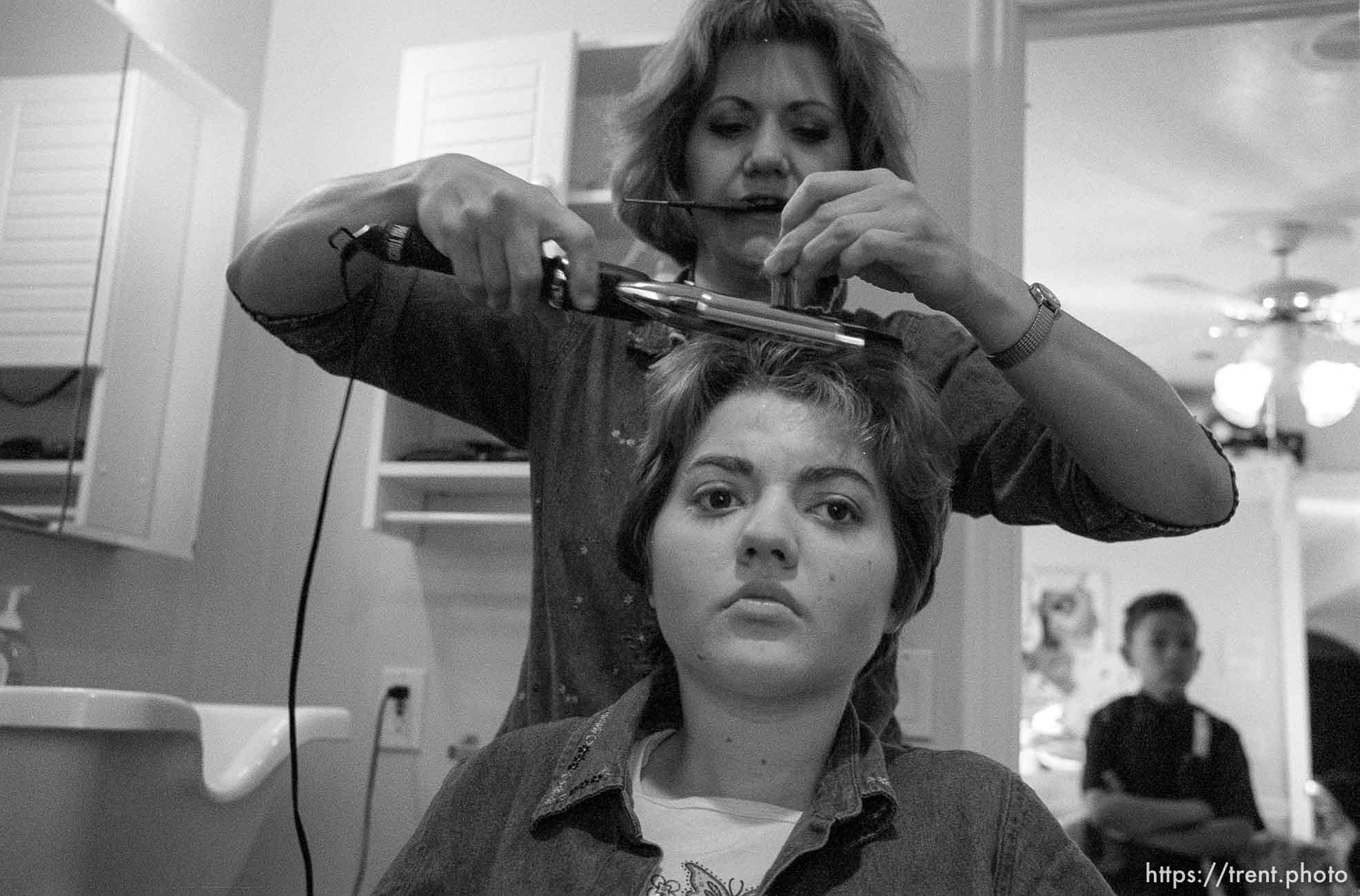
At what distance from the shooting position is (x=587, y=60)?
186 centimetres

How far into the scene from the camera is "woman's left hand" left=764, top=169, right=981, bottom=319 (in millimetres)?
793

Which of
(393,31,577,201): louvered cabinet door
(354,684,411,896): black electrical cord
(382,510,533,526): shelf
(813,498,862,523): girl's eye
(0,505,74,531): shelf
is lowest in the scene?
(354,684,411,896): black electrical cord

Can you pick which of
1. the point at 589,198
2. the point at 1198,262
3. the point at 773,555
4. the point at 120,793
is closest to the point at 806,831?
the point at 773,555

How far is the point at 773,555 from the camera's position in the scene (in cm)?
80

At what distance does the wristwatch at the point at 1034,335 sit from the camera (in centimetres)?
81

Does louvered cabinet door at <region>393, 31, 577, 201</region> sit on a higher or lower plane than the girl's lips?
higher

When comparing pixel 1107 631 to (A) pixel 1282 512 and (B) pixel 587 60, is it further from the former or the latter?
(B) pixel 587 60

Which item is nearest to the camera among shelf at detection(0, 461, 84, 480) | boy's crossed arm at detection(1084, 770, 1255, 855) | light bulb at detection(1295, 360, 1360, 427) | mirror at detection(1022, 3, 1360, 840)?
shelf at detection(0, 461, 84, 480)

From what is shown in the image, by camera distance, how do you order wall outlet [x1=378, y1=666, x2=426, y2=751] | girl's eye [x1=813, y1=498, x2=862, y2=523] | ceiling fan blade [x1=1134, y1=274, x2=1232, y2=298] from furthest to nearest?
ceiling fan blade [x1=1134, y1=274, x2=1232, y2=298]
wall outlet [x1=378, y1=666, x2=426, y2=751]
girl's eye [x1=813, y1=498, x2=862, y2=523]

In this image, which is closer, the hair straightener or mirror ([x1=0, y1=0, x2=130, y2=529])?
the hair straightener

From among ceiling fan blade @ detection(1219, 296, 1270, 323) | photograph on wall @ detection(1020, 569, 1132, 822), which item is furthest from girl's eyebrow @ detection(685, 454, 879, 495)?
photograph on wall @ detection(1020, 569, 1132, 822)

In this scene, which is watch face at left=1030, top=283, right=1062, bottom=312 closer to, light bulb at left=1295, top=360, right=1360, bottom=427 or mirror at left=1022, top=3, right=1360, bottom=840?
mirror at left=1022, top=3, right=1360, bottom=840

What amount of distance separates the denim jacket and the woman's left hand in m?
0.31

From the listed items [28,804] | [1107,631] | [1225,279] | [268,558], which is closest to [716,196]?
[28,804]
